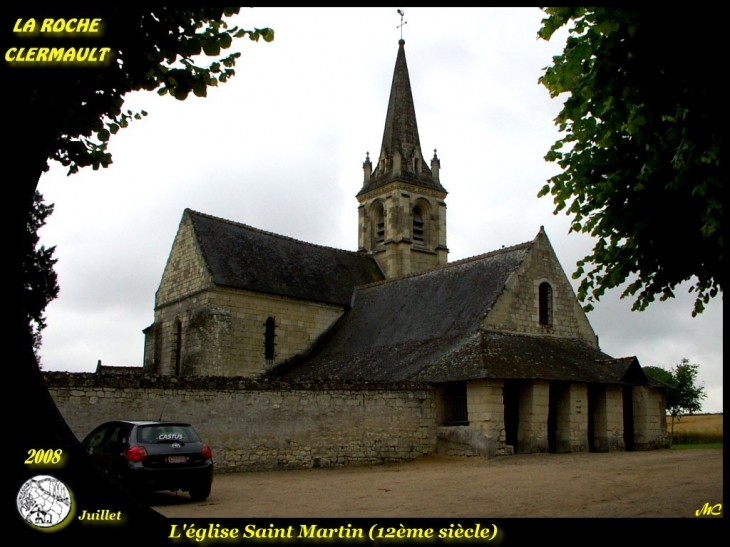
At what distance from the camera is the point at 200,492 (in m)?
11.5

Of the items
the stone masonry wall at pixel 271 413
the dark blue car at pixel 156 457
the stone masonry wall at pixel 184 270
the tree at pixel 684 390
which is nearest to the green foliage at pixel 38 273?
the stone masonry wall at pixel 184 270

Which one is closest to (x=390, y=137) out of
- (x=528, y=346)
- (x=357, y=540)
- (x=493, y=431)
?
(x=528, y=346)

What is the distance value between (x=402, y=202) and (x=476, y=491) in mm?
28386

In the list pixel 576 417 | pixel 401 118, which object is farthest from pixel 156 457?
pixel 401 118

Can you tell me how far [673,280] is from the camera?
10.6m

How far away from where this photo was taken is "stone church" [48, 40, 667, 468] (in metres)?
19.4

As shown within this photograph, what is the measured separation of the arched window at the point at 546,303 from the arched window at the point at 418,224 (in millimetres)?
15202

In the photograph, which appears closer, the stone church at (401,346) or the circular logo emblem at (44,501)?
the circular logo emblem at (44,501)

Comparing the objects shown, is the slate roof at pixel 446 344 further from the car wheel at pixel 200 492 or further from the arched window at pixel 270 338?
the car wheel at pixel 200 492

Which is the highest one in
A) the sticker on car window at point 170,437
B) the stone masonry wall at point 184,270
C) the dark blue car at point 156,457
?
the stone masonry wall at point 184,270

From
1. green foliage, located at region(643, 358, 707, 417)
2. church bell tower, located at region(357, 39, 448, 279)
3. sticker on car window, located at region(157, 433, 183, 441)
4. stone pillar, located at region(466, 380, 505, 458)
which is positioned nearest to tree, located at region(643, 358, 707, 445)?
green foliage, located at region(643, 358, 707, 417)

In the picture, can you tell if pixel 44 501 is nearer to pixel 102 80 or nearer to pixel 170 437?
pixel 102 80

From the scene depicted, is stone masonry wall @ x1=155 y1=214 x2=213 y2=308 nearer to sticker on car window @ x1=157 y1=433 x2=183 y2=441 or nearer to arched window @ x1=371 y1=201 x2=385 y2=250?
arched window @ x1=371 y1=201 x2=385 y2=250

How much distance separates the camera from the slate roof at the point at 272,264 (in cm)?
2875
